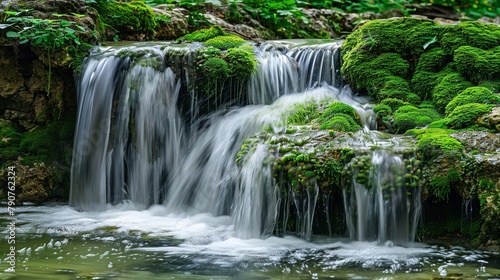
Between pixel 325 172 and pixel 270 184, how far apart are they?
0.50 metres

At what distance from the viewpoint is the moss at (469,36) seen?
649 cm

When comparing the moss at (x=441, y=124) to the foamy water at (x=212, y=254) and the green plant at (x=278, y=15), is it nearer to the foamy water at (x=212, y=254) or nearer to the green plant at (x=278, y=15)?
the foamy water at (x=212, y=254)

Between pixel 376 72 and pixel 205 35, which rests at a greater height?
pixel 205 35

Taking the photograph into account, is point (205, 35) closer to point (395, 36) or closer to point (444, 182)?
point (395, 36)

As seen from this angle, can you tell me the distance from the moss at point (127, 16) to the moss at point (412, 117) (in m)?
4.48

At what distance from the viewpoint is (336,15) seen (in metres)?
11.4

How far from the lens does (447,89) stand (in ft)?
20.1

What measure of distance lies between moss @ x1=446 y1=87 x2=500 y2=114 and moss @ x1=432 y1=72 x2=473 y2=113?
18 cm

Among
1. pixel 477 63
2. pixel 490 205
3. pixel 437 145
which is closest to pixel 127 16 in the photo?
pixel 477 63

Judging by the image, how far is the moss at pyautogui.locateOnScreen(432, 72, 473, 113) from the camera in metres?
6.05

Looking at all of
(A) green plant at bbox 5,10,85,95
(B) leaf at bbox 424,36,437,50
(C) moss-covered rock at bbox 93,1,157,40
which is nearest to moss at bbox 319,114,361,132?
(B) leaf at bbox 424,36,437,50

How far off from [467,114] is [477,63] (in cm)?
112

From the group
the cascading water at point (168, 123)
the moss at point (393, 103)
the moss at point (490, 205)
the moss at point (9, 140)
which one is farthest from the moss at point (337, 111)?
the moss at point (9, 140)

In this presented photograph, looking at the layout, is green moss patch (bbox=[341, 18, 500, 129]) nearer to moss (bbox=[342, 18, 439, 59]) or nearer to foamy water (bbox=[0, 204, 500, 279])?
moss (bbox=[342, 18, 439, 59])
